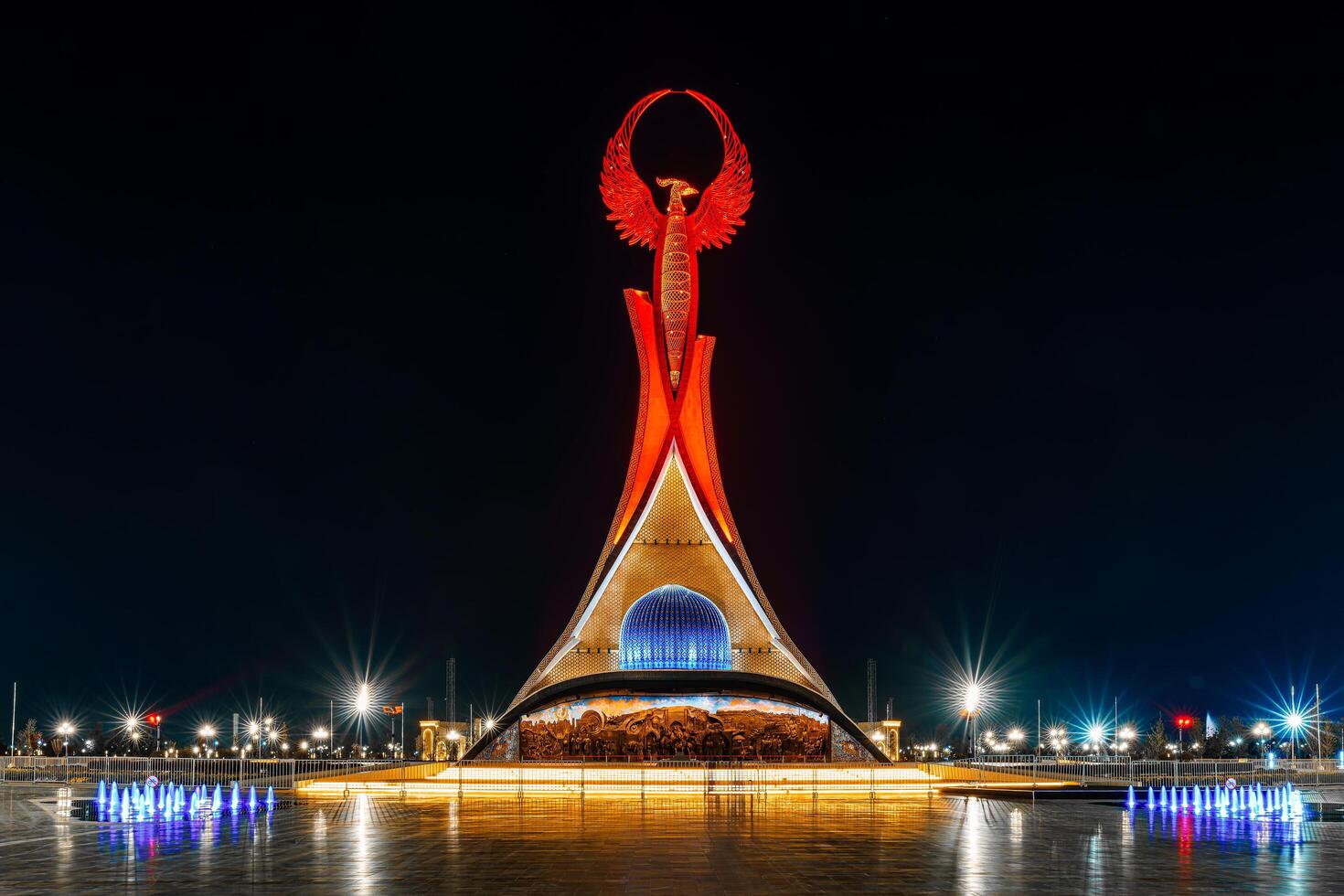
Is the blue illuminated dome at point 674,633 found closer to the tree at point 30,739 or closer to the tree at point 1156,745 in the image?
the tree at point 1156,745

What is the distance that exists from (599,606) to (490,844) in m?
25.7

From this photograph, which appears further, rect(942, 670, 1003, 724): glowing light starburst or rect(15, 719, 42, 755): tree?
rect(942, 670, 1003, 724): glowing light starburst

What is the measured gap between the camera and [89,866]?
511 inches

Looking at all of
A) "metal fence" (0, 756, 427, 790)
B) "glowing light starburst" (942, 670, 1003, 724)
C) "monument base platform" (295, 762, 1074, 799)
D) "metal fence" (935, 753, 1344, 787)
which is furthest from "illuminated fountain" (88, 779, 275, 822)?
"glowing light starburst" (942, 670, 1003, 724)

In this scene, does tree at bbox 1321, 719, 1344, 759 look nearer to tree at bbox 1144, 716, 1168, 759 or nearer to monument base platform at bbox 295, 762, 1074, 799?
tree at bbox 1144, 716, 1168, 759

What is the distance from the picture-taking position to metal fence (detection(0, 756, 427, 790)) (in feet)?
106

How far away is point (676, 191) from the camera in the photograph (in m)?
45.0

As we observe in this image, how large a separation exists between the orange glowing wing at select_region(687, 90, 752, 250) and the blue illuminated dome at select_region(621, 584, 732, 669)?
42.4 ft

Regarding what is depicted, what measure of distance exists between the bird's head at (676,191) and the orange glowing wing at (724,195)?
60cm

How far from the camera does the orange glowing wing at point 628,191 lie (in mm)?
43906

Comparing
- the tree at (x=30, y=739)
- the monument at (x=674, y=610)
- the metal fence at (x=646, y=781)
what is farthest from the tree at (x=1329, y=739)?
the tree at (x=30, y=739)

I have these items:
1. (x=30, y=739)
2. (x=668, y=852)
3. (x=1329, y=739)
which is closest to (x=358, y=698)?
(x=30, y=739)

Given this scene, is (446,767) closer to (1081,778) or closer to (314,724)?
(1081,778)

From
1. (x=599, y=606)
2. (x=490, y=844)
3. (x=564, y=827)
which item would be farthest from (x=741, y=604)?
(x=490, y=844)
